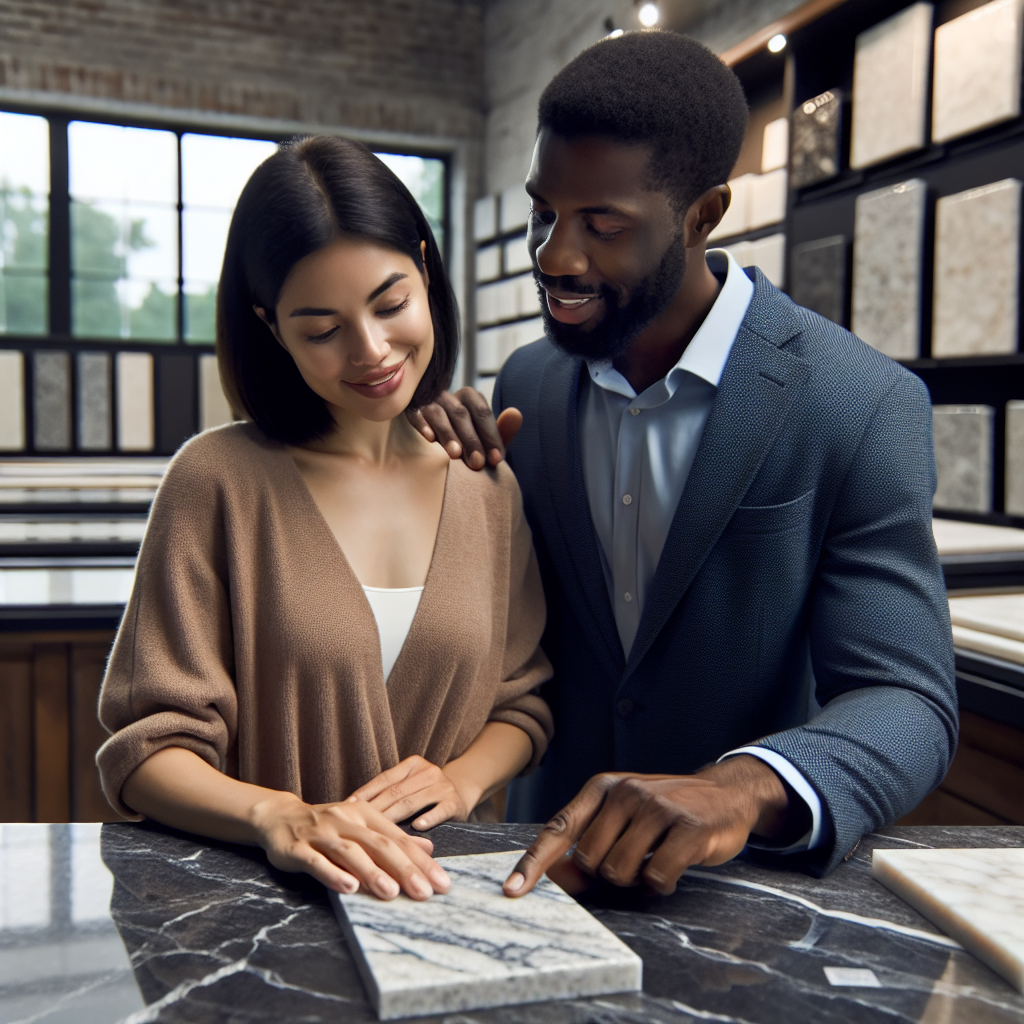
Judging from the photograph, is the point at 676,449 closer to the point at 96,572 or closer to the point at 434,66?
the point at 96,572

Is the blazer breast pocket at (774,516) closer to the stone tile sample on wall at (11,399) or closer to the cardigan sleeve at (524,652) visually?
the cardigan sleeve at (524,652)

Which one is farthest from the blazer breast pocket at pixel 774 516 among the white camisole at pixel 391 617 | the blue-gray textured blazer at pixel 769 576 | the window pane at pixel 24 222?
the window pane at pixel 24 222

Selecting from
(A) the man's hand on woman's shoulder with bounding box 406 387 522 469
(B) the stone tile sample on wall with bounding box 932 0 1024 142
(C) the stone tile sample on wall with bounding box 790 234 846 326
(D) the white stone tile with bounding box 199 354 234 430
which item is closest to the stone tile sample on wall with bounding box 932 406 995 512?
(C) the stone tile sample on wall with bounding box 790 234 846 326

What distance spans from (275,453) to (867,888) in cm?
77

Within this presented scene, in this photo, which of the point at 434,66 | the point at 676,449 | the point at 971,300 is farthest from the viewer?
the point at 434,66

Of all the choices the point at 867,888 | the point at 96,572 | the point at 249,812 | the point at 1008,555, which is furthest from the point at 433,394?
the point at 1008,555

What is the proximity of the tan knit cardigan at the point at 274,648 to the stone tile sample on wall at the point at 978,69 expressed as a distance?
7.36ft

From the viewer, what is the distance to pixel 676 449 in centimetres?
131

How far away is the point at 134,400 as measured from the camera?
7.32 metres

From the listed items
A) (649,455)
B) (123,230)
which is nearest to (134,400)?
(123,230)

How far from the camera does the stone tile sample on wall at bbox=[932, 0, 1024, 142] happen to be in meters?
2.62

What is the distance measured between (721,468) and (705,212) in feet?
1.06

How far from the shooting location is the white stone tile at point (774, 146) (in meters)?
4.07

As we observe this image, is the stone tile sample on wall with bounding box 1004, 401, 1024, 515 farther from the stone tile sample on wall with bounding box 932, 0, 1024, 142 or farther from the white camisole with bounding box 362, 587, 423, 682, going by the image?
the white camisole with bounding box 362, 587, 423, 682
